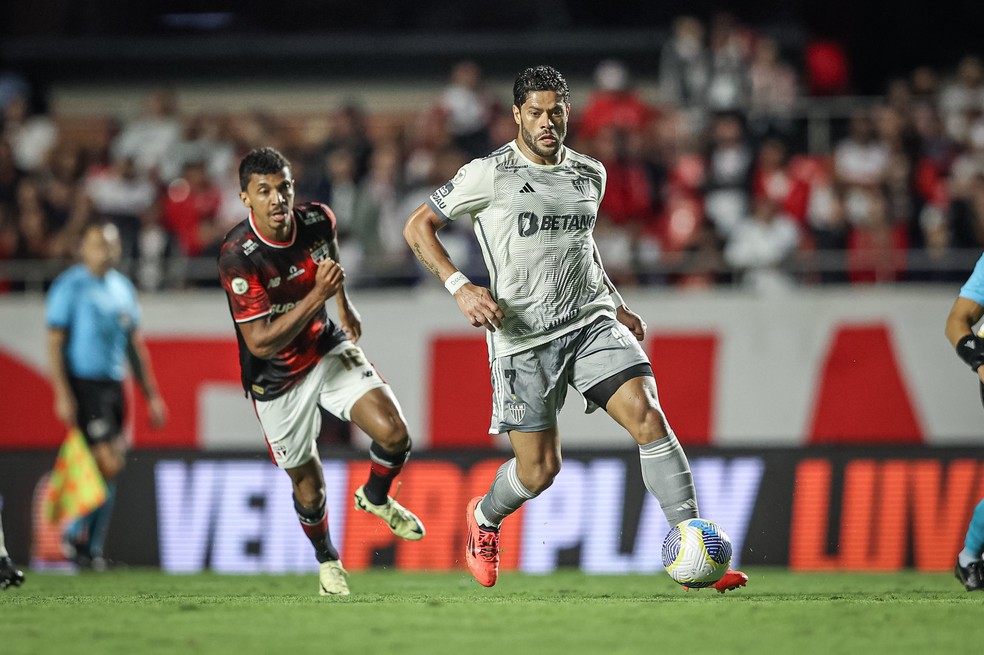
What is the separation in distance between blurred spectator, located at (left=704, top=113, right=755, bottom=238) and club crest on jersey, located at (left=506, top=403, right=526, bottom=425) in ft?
24.4

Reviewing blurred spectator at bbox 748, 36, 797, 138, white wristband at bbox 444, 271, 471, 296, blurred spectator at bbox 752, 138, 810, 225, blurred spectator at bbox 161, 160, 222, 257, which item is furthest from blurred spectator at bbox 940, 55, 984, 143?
white wristband at bbox 444, 271, 471, 296

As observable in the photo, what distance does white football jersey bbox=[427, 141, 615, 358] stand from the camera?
23.9 feet

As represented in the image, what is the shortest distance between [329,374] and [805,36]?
1195cm

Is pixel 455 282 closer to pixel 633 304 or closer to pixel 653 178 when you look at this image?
pixel 633 304

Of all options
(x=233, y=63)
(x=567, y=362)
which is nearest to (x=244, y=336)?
(x=567, y=362)

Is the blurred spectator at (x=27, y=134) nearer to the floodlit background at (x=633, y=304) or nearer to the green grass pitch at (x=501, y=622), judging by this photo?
the floodlit background at (x=633, y=304)

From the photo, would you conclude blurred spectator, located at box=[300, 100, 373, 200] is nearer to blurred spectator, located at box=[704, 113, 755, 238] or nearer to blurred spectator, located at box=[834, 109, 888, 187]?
blurred spectator, located at box=[704, 113, 755, 238]

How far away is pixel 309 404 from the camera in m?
8.16

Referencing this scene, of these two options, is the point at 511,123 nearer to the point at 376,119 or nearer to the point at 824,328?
the point at 376,119

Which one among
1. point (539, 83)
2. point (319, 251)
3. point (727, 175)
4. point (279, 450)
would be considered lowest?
point (279, 450)

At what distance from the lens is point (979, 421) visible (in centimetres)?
1372

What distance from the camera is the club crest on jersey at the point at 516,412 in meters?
7.36

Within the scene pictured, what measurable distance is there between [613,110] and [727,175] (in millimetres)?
1640

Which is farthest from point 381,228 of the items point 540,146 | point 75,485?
point 540,146
